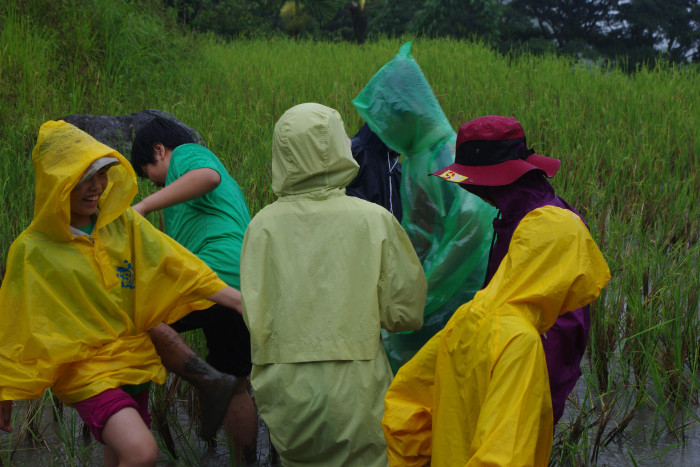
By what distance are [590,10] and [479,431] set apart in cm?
1957

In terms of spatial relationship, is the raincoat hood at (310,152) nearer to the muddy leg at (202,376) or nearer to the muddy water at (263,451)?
the muddy leg at (202,376)

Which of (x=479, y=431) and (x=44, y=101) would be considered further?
(x=44, y=101)

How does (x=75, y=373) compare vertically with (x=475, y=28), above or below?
above

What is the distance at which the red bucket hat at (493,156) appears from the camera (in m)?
1.99

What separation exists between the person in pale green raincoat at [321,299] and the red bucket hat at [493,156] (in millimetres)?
244

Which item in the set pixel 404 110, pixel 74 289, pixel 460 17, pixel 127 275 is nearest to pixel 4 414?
pixel 74 289

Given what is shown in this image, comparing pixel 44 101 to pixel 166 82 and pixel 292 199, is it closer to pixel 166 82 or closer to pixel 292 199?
pixel 166 82

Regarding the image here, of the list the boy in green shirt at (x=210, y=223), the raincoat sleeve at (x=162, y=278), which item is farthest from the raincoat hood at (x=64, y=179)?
the boy in green shirt at (x=210, y=223)

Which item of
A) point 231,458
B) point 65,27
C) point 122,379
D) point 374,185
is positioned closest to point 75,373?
point 122,379

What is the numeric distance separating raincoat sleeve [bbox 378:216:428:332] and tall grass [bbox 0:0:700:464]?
2.70 feet

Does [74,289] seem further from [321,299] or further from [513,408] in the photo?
[513,408]

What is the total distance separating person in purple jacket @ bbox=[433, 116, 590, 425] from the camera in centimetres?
192

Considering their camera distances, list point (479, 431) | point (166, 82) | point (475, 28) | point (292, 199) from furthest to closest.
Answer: point (475, 28), point (166, 82), point (292, 199), point (479, 431)

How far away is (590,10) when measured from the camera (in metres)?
19.2
